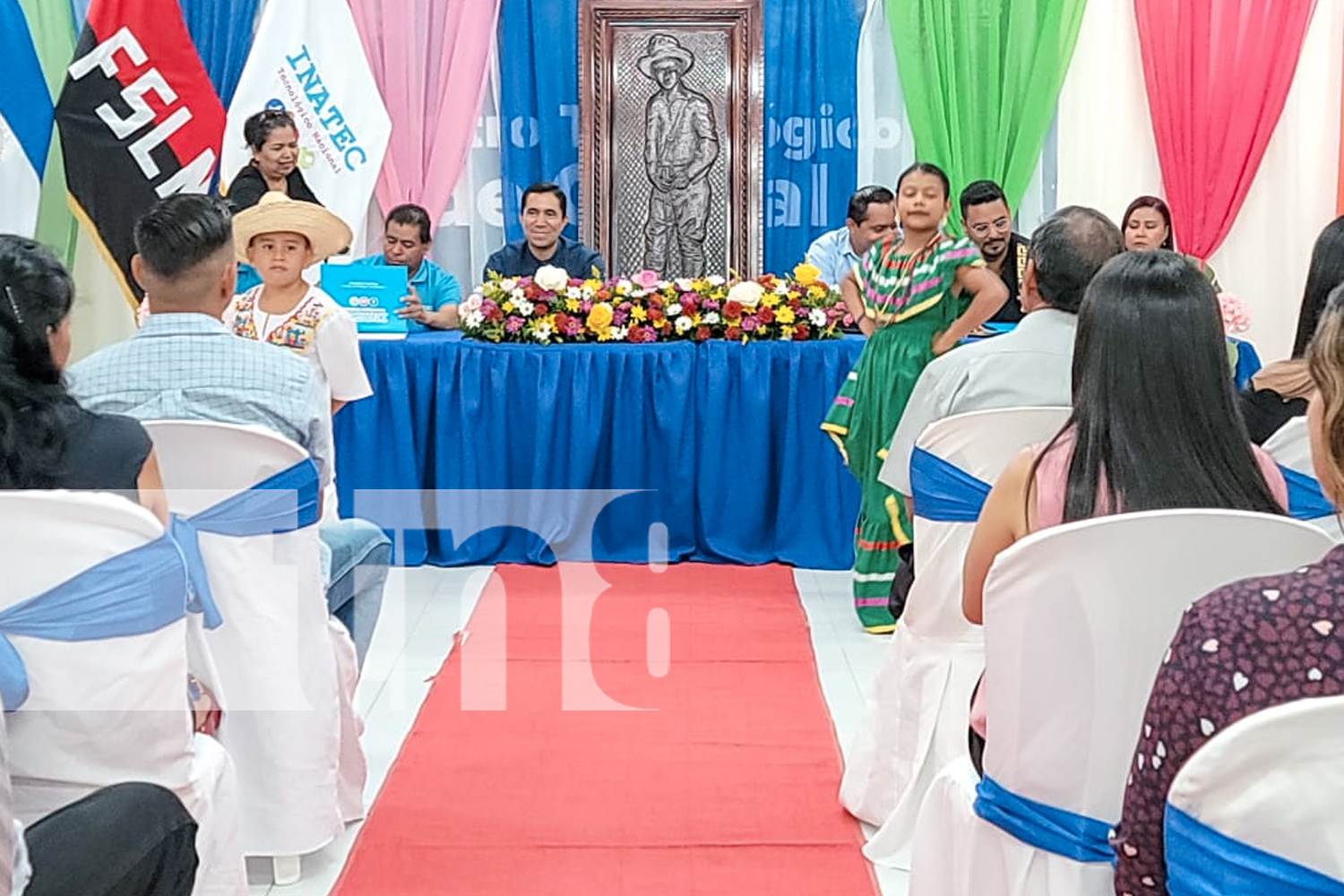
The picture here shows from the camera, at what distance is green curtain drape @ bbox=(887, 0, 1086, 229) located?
23.3 feet

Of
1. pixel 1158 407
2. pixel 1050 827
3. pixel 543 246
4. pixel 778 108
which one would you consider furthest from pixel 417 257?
pixel 1050 827

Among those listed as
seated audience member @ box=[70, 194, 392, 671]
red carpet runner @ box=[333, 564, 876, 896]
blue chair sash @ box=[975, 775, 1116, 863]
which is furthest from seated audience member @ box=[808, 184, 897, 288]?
blue chair sash @ box=[975, 775, 1116, 863]

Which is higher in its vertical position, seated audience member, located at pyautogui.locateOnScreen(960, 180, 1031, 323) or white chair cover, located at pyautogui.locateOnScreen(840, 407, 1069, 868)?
seated audience member, located at pyautogui.locateOnScreen(960, 180, 1031, 323)

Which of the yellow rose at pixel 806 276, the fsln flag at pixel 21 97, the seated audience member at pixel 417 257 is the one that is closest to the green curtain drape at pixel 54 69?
the fsln flag at pixel 21 97

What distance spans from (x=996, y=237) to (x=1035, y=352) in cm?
299

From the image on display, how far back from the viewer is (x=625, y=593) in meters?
4.96

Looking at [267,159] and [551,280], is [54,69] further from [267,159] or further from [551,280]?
[551,280]

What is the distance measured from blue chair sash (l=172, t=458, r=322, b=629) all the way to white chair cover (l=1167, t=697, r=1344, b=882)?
1.71m

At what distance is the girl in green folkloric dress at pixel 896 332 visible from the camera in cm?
434

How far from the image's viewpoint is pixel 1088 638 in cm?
169

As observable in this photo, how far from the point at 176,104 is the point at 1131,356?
5.66m

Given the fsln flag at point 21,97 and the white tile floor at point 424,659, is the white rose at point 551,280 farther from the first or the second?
the fsln flag at point 21,97

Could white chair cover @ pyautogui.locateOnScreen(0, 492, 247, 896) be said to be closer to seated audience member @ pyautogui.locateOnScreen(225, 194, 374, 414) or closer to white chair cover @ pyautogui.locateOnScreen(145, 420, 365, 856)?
Answer: white chair cover @ pyautogui.locateOnScreen(145, 420, 365, 856)

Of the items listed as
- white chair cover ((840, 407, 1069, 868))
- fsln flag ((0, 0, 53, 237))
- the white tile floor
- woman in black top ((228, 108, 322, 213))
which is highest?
fsln flag ((0, 0, 53, 237))
